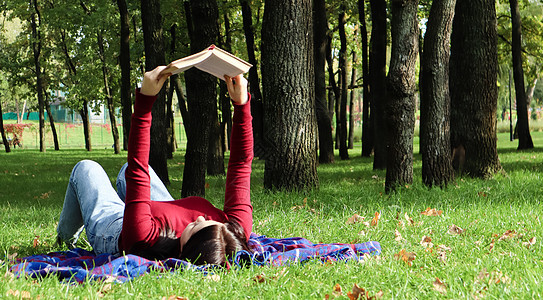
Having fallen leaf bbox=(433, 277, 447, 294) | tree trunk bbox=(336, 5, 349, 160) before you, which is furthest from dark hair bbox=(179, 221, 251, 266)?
tree trunk bbox=(336, 5, 349, 160)

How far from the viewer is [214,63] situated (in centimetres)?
352

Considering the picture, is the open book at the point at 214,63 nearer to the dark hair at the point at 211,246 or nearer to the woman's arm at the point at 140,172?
the woman's arm at the point at 140,172

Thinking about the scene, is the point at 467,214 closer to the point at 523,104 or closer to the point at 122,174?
the point at 122,174

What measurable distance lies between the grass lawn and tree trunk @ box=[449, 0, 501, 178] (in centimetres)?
92

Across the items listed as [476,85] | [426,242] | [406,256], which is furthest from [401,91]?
[406,256]

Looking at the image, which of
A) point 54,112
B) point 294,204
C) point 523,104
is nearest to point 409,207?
point 294,204

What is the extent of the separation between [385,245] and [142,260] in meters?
2.04

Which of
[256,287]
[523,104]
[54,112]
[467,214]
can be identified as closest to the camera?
[256,287]

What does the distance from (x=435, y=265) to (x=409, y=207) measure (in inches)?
103

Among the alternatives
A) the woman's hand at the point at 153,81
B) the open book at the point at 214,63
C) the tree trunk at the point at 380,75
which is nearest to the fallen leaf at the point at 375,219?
the open book at the point at 214,63

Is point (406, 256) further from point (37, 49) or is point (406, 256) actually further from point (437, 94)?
point (37, 49)

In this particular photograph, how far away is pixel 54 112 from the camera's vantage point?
70.1 m

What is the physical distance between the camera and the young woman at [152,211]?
3699mm

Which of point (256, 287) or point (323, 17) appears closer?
point (256, 287)
